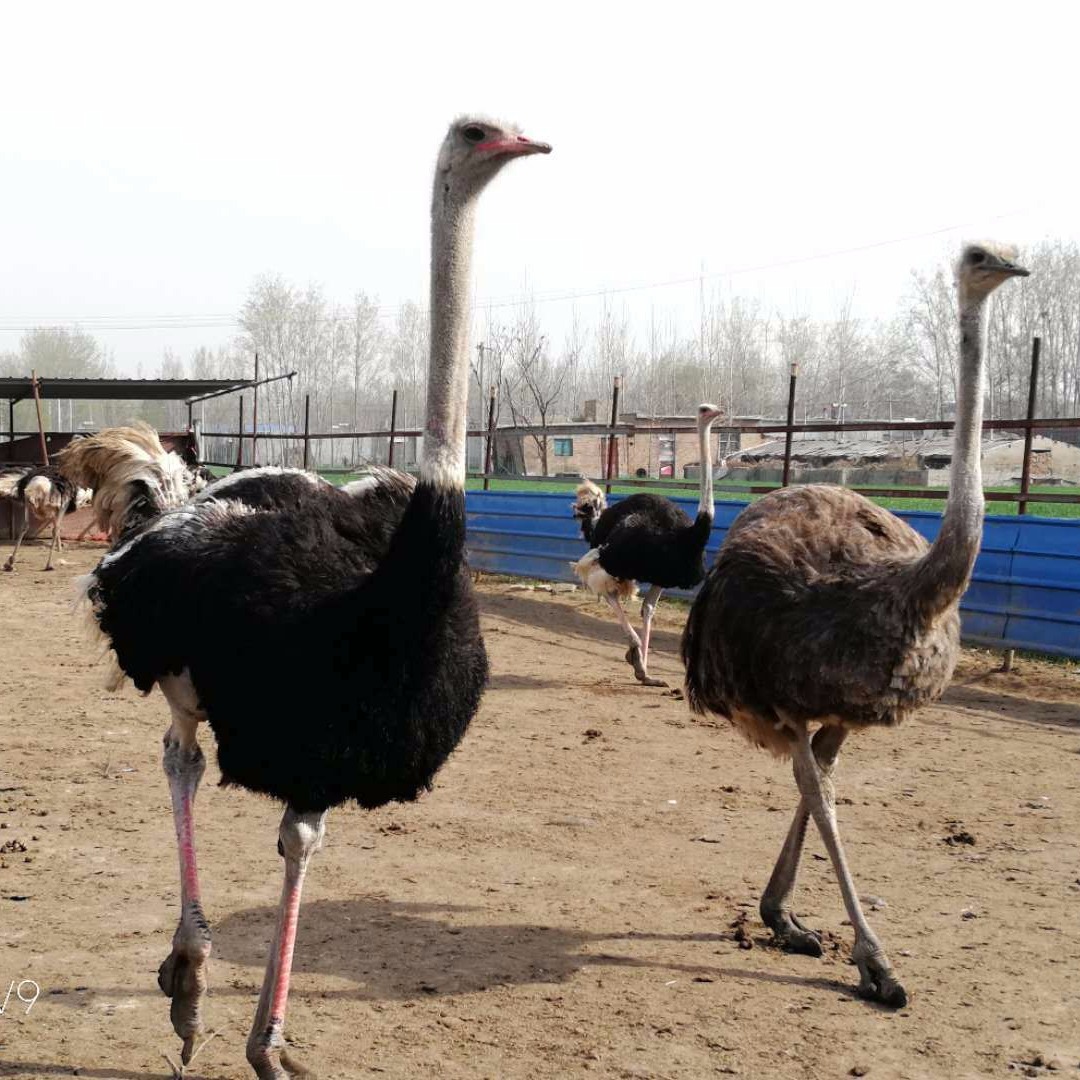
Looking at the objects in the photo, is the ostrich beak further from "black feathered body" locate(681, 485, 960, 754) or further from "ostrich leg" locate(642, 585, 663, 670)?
"ostrich leg" locate(642, 585, 663, 670)

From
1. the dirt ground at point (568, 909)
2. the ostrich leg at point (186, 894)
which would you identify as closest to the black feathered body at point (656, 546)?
the dirt ground at point (568, 909)

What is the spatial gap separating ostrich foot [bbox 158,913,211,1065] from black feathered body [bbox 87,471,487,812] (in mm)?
431

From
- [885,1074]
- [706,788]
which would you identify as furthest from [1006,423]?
[885,1074]

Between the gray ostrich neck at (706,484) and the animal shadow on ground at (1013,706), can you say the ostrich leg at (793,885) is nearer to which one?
the animal shadow on ground at (1013,706)

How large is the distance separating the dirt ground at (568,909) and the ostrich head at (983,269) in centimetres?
186

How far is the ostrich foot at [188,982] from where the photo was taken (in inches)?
116

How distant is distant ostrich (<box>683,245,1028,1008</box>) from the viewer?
348 centimetres

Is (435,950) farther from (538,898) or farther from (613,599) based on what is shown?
(613,599)

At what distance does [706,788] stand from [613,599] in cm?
348

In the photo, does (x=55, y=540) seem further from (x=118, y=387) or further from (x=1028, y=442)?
(x=1028, y=442)

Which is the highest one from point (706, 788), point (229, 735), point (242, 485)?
point (242, 485)

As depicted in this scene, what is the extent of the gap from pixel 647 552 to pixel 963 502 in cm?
485

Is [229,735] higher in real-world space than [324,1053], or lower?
higher

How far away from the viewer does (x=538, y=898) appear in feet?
13.2
